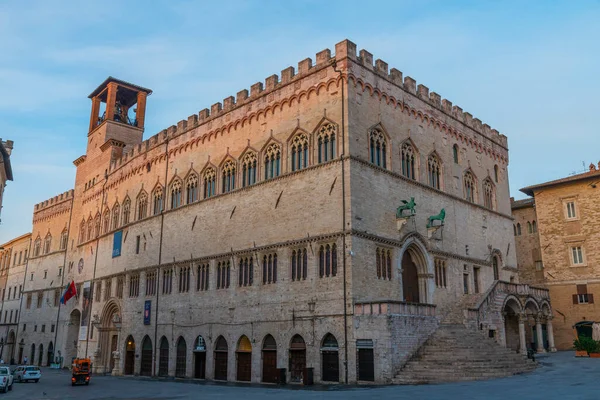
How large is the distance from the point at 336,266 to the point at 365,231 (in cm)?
229

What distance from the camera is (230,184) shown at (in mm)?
33500

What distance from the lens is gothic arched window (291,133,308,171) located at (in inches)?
1136

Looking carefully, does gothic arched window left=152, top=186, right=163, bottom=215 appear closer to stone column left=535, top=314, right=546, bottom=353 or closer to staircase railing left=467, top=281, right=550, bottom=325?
staircase railing left=467, top=281, right=550, bottom=325

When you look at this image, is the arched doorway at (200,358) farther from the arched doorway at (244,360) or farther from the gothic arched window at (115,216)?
the gothic arched window at (115,216)

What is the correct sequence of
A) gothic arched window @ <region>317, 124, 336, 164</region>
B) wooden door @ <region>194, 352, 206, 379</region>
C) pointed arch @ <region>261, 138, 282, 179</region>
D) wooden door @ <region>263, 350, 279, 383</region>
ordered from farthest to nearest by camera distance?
wooden door @ <region>194, 352, 206, 379</region>
pointed arch @ <region>261, 138, 282, 179</region>
gothic arched window @ <region>317, 124, 336, 164</region>
wooden door @ <region>263, 350, 279, 383</region>

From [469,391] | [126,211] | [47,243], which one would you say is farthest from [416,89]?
[47,243]

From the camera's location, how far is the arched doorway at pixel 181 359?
1307 inches

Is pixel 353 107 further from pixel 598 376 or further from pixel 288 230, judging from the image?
pixel 598 376

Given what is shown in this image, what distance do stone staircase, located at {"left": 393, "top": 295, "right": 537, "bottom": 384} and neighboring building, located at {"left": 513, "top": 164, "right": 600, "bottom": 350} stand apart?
62.0 feet

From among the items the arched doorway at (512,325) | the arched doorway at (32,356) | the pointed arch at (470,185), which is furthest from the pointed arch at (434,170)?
the arched doorway at (32,356)

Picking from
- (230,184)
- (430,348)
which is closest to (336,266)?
(430,348)

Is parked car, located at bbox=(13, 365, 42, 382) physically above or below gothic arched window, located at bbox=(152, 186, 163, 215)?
below

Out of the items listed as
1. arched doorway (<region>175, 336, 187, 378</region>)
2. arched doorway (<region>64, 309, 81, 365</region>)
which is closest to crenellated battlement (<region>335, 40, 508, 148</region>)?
arched doorway (<region>175, 336, 187, 378</region>)

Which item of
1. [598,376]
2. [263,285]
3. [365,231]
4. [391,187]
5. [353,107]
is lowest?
[598,376]
